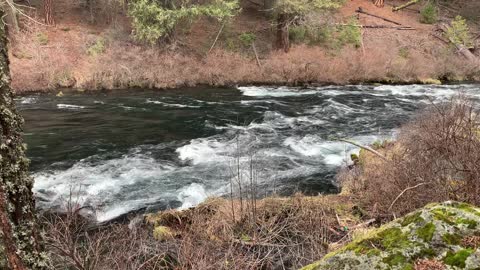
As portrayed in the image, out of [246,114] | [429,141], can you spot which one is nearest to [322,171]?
[429,141]

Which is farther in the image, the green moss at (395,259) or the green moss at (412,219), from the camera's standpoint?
the green moss at (412,219)

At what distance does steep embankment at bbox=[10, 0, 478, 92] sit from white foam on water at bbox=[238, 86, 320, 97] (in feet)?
3.30

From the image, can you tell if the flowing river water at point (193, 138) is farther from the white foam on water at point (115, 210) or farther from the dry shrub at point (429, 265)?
the dry shrub at point (429, 265)

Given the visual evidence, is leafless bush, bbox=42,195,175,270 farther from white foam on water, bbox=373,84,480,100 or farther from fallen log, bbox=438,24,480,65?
fallen log, bbox=438,24,480,65

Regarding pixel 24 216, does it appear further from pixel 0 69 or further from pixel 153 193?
pixel 153 193

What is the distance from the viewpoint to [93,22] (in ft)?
84.8

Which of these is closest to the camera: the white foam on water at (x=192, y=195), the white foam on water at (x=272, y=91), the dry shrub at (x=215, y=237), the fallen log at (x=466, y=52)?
the dry shrub at (x=215, y=237)

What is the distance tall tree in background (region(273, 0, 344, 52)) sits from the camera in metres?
22.7

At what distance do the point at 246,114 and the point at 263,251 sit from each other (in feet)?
33.3

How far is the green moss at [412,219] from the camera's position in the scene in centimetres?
236

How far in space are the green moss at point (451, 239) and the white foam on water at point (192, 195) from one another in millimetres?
6529

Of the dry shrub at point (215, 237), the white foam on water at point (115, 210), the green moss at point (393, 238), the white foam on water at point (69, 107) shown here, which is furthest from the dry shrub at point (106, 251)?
the white foam on water at point (69, 107)

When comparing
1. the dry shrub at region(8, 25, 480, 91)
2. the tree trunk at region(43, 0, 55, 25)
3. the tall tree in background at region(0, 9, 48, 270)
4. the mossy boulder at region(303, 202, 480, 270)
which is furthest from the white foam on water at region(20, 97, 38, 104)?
the mossy boulder at region(303, 202, 480, 270)

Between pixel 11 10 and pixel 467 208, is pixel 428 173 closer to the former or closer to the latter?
pixel 467 208
